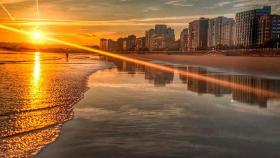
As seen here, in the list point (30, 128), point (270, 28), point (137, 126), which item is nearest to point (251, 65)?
point (137, 126)

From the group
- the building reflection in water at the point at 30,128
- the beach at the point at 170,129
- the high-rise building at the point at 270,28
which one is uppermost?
the high-rise building at the point at 270,28

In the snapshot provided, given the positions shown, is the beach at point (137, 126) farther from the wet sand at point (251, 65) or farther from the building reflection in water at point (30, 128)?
the wet sand at point (251, 65)

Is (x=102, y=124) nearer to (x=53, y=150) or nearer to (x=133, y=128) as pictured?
(x=133, y=128)

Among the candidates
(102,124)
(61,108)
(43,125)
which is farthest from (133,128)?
(61,108)

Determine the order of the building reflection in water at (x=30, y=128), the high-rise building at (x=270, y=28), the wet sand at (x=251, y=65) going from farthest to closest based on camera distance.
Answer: the high-rise building at (x=270, y=28), the wet sand at (x=251, y=65), the building reflection in water at (x=30, y=128)

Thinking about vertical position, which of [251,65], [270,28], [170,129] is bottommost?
[170,129]

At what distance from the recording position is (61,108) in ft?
37.9

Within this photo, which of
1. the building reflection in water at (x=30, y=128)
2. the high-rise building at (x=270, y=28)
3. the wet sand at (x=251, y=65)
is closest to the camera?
the building reflection in water at (x=30, y=128)

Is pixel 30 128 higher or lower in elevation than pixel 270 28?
lower

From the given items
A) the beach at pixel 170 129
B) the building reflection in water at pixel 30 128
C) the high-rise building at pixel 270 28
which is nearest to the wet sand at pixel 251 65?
the beach at pixel 170 129

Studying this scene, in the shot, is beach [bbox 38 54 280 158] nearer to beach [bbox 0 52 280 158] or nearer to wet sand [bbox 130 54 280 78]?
beach [bbox 0 52 280 158]

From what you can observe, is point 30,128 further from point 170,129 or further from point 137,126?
point 170,129

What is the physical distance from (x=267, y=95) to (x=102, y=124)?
919 cm

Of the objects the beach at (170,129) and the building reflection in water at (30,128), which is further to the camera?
the building reflection in water at (30,128)
